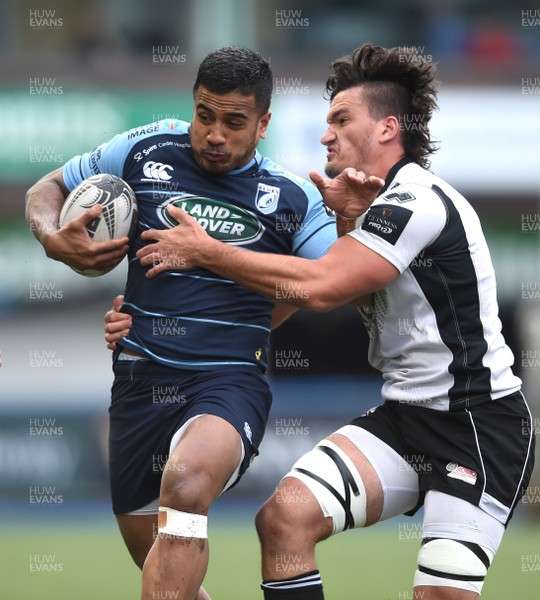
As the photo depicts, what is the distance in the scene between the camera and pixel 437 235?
184 inches

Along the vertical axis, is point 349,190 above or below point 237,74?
below

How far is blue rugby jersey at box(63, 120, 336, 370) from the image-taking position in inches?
196

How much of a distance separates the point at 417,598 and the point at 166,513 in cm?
104

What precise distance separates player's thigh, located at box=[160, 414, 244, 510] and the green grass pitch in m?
3.06

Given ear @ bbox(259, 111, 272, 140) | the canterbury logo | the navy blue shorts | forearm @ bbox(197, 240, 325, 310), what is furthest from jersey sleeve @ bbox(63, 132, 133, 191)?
the navy blue shorts

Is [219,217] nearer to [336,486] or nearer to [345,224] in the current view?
[345,224]

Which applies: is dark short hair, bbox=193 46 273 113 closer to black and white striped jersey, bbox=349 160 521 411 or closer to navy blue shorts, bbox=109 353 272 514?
black and white striped jersey, bbox=349 160 521 411

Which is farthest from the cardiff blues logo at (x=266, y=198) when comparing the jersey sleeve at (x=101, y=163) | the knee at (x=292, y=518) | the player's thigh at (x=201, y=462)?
the knee at (x=292, y=518)

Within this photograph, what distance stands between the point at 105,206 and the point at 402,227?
50.4 inches

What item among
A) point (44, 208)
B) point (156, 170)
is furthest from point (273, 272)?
point (44, 208)

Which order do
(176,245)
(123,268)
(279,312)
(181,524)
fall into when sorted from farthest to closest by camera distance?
(123,268) → (279,312) → (176,245) → (181,524)

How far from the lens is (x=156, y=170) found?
16.9 feet

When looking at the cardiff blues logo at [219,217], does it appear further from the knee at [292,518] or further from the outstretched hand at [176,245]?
the knee at [292,518]

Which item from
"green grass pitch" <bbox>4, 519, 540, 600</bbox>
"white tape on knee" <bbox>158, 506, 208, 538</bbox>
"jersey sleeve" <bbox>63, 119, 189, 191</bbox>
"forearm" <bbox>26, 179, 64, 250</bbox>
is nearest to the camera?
"white tape on knee" <bbox>158, 506, 208, 538</bbox>
